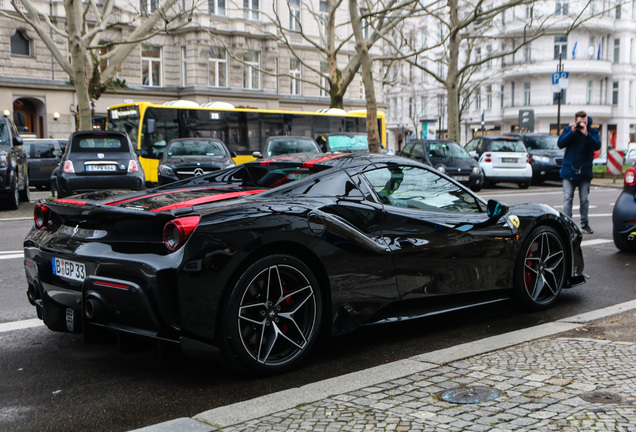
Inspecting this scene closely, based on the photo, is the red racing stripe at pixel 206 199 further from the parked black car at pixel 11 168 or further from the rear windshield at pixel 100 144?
the parked black car at pixel 11 168

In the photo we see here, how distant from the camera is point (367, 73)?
24422 millimetres

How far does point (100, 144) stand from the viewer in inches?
600

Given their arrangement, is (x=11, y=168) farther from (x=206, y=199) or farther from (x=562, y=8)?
(x=562, y=8)

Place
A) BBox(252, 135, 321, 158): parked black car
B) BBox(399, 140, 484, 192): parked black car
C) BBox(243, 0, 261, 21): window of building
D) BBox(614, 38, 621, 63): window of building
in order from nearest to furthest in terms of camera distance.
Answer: BBox(252, 135, 321, 158): parked black car
BBox(399, 140, 484, 192): parked black car
BBox(243, 0, 261, 21): window of building
BBox(614, 38, 621, 63): window of building

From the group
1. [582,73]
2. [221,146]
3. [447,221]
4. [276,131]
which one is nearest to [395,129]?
[582,73]

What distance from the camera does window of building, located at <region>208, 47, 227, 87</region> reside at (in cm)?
4256

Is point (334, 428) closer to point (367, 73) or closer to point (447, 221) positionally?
point (447, 221)

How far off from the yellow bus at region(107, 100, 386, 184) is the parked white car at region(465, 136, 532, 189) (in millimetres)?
7595

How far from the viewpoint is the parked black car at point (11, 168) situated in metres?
14.9

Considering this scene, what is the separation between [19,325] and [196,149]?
13.7 m

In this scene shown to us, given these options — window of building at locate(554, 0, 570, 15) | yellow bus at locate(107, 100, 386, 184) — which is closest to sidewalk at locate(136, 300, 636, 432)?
yellow bus at locate(107, 100, 386, 184)

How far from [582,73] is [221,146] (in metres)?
54.4

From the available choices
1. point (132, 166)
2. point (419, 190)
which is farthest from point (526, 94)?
point (419, 190)

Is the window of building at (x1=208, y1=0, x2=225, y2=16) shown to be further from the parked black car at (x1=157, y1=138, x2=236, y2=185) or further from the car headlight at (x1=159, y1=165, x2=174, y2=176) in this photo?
the car headlight at (x1=159, y1=165, x2=174, y2=176)
